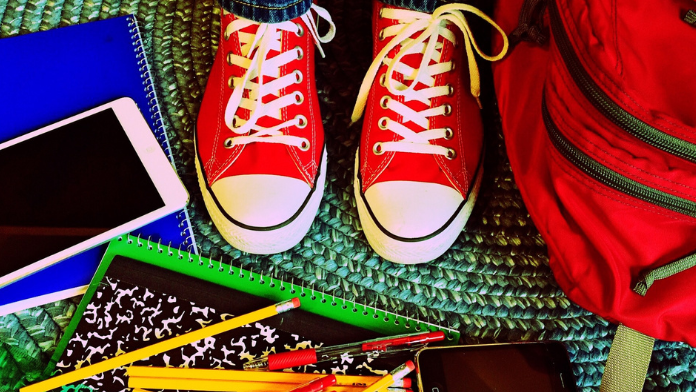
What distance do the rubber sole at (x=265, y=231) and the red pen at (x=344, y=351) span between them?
0.10 m

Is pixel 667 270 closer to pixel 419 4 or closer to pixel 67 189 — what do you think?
pixel 419 4

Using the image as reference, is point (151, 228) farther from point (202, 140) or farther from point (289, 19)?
point (289, 19)

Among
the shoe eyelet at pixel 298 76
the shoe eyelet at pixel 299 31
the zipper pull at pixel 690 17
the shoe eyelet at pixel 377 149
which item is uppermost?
the zipper pull at pixel 690 17

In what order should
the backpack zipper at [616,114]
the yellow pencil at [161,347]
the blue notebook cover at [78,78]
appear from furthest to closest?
the blue notebook cover at [78,78] → the yellow pencil at [161,347] → the backpack zipper at [616,114]

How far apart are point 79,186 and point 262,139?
0.66 feet

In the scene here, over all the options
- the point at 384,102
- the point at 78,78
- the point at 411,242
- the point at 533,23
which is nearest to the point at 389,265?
the point at 411,242

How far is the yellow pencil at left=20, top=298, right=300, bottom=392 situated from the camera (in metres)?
0.47

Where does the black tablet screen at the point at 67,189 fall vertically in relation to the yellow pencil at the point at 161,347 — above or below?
above

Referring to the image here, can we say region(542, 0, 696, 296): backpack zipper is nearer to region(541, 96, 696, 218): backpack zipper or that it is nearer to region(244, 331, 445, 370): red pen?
region(541, 96, 696, 218): backpack zipper

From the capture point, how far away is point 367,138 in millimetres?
548

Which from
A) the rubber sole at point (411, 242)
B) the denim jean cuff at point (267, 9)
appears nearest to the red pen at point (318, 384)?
the rubber sole at point (411, 242)

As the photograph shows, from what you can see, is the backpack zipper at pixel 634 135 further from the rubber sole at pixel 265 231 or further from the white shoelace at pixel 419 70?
the rubber sole at pixel 265 231

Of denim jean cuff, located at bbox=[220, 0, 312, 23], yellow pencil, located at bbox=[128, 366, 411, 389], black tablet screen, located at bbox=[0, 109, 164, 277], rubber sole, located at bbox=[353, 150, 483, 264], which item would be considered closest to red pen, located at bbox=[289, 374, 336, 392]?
yellow pencil, located at bbox=[128, 366, 411, 389]

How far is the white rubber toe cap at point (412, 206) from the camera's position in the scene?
19.8 inches
